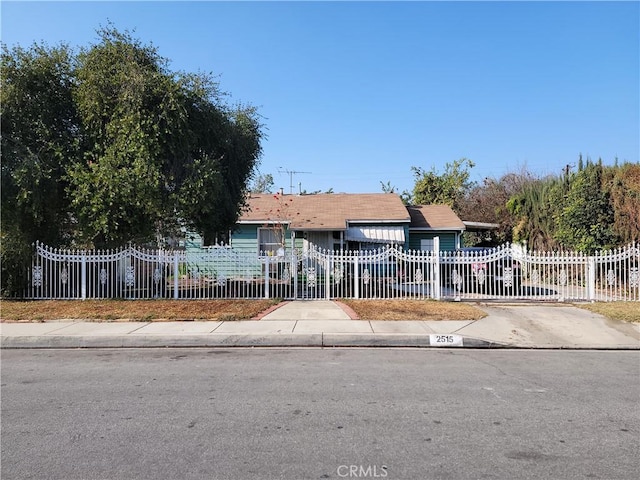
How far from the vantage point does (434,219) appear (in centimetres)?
2342

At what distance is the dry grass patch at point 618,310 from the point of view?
34.3ft

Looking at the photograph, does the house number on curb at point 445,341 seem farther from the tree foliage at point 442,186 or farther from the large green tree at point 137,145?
the tree foliage at point 442,186

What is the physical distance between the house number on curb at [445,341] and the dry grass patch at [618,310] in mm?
4423

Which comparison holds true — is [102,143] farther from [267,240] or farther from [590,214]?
[590,214]

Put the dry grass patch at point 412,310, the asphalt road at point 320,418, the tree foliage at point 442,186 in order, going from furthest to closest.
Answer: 1. the tree foliage at point 442,186
2. the dry grass patch at point 412,310
3. the asphalt road at point 320,418

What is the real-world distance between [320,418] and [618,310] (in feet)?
31.9

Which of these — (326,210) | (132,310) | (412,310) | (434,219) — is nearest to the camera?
(412,310)

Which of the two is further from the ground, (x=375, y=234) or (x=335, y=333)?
(x=375, y=234)

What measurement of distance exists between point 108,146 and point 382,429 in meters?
11.7

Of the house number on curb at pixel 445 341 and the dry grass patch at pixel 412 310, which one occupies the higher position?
the dry grass patch at pixel 412 310

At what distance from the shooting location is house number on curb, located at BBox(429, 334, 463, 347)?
8594mm

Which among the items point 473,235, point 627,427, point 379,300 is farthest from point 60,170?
point 473,235
